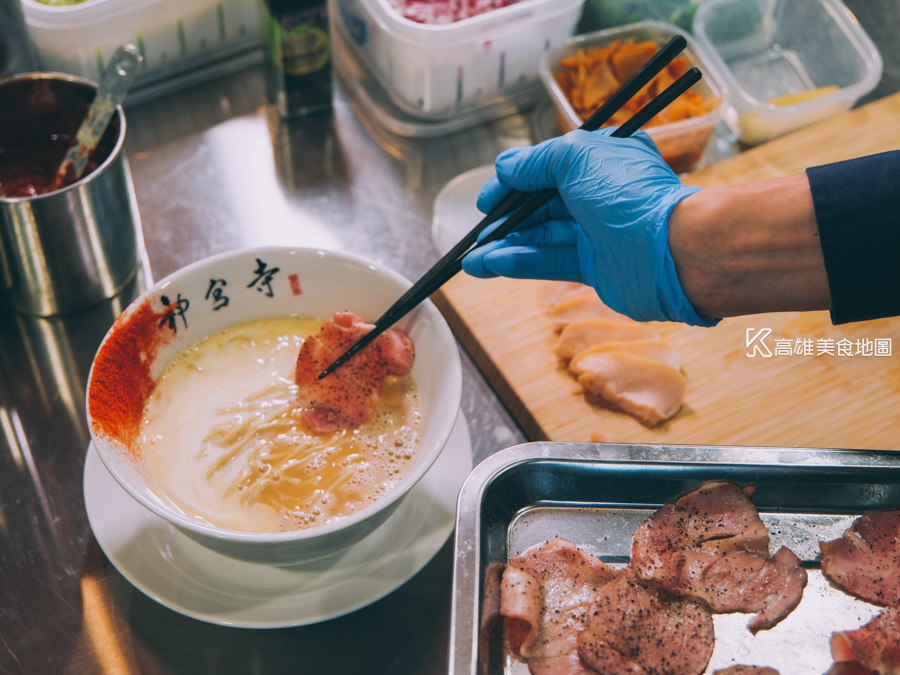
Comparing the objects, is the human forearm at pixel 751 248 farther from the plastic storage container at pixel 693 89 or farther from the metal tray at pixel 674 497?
the plastic storage container at pixel 693 89

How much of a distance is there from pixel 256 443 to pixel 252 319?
27 centimetres

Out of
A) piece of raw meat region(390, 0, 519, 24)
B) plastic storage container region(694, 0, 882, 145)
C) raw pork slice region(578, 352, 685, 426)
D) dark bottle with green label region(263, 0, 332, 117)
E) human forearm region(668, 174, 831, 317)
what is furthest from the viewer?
plastic storage container region(694, 0, 882, 145)

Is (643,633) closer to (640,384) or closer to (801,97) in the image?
(640,384)

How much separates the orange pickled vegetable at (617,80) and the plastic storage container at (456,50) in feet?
0.39

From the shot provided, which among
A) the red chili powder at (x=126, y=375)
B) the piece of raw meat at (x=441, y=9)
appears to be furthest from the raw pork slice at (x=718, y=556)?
the piece of raw meat at (x=441, y=9)

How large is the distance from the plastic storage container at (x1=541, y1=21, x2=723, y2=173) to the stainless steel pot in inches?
42.6

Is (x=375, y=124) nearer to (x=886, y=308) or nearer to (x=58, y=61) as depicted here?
(x=58, y=61)

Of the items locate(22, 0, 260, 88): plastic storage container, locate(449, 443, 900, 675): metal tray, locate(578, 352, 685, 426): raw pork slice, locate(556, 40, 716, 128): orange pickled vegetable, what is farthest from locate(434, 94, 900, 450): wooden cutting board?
locate(22, 0, 260, 88): plastic storage container

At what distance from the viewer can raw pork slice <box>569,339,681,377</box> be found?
5.61ft

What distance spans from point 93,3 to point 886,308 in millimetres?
1874

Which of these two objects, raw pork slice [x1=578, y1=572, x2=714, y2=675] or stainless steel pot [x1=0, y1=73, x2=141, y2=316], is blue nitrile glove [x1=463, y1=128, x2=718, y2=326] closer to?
raw pork slice [x1=578, y1=572, x2=714, y2=675]

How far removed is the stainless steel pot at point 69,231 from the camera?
156 centimetres

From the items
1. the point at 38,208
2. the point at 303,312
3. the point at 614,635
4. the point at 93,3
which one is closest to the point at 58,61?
the point at 93,3

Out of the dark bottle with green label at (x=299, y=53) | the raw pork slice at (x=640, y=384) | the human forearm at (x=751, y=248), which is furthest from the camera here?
the dark bottle with green label at (x=299, y=53)
